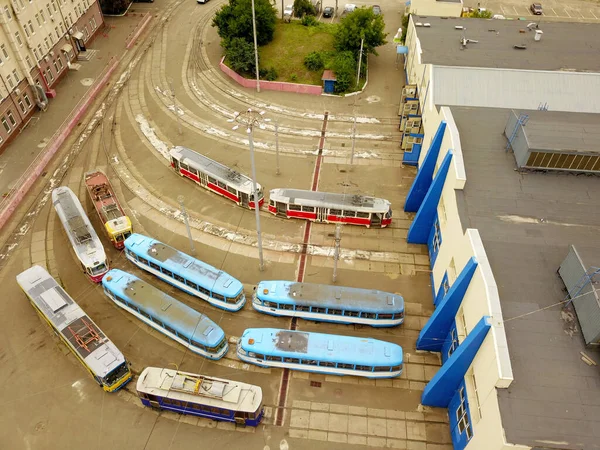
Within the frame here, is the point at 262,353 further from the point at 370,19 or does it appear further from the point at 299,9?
the point at 299,9

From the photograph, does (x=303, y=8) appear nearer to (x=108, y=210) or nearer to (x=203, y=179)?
(x=203, y=179)

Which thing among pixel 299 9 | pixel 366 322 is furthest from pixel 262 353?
pixel 299 9

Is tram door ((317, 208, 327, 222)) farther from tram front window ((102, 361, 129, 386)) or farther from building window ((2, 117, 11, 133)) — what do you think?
building window ((2, 117, 11, 133))

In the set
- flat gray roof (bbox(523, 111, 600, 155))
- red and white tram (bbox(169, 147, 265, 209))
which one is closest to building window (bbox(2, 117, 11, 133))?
red and white tram (bbox(169, 147, 265, 209))

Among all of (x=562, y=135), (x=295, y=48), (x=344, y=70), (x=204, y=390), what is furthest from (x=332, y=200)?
(x=295, y=48)

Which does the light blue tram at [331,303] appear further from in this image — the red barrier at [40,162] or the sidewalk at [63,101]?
the sidewalk at [63,101]

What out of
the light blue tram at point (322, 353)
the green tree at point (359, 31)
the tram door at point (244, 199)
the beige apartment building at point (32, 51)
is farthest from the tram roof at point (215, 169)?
the green tree at point (359, 31)
